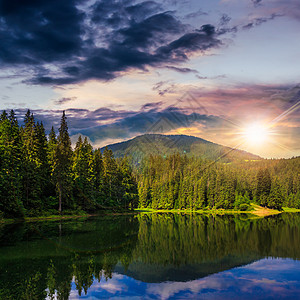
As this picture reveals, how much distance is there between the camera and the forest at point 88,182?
202 feet

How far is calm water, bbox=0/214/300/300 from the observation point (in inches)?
751

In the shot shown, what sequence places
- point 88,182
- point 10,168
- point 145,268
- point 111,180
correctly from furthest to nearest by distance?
point 111,180 → point 88,182 → point 10,168 → point 145,268

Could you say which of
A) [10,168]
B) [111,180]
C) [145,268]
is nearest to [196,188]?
[111,180]

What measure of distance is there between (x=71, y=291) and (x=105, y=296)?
231cm

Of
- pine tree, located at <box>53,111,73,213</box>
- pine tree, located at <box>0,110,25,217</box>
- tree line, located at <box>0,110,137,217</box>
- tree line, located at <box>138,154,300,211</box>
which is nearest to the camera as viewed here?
pine tree, located at <box>0,110,25,217</box>

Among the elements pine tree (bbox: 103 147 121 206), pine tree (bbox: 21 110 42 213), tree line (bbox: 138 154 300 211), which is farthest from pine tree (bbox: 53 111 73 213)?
tree line (bbox: 138 154 300 211)

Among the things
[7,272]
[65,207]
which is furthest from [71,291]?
[65,207]

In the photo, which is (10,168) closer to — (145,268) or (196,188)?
(145,268)

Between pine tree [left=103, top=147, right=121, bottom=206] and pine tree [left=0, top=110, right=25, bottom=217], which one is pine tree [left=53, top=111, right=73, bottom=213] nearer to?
pine tree [left=0, top=110, right=25, bottom=217]

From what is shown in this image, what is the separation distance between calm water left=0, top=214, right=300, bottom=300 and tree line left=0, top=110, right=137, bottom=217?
74.2 ft

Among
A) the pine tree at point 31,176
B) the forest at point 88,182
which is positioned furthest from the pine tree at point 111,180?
the pine tree at point 31,176

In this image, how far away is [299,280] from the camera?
22.3m

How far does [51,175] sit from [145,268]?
55.4 meters

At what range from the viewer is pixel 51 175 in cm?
7494
